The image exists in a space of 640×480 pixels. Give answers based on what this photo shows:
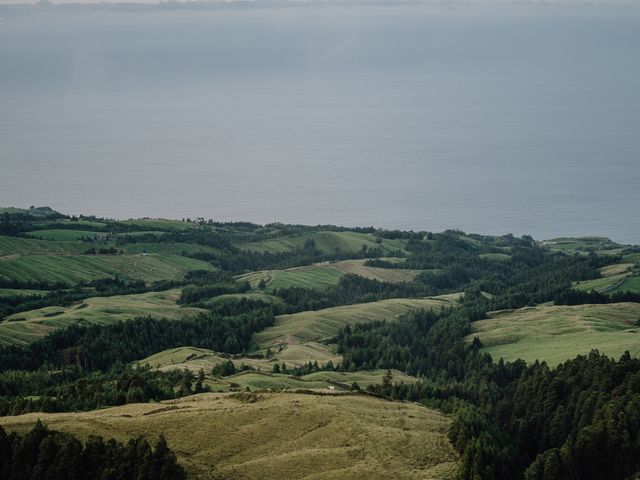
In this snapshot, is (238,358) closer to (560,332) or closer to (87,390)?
(87,390)

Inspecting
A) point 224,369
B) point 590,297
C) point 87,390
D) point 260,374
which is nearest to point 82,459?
point 87,390

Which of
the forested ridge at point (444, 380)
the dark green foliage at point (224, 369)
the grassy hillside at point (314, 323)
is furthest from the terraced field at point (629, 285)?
Answer: the dark green foliage at point (224, 369)

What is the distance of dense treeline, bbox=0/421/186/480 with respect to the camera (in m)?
74.6

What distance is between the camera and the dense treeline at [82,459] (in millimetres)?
74562

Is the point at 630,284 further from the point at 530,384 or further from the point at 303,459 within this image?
the point at 303,459

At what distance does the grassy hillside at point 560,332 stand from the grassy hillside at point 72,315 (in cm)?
6352

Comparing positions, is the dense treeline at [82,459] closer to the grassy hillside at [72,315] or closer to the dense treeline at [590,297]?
the grassy hillside at [72,315]

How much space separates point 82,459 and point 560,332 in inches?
3862

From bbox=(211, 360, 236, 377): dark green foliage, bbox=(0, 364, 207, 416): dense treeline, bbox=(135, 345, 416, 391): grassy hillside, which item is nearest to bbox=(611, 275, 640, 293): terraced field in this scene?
bbox=(135, 345, 416, 391): grassy hillside

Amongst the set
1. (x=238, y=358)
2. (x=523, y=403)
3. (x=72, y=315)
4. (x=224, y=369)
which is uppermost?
(x=72, y=315)

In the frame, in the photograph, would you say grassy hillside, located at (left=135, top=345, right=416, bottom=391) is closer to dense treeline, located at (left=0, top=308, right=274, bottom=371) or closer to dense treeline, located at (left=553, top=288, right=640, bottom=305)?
dense treeline, located at (left=0, top=308, right=274, bottom=371)

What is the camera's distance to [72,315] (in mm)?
182000

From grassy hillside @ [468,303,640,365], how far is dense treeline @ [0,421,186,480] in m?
72.9

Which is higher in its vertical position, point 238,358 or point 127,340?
point 127,340
